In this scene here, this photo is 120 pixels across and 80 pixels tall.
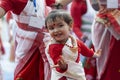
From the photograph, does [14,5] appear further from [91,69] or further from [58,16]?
[91,69]

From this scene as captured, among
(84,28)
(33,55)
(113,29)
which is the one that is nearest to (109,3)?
(113,29)

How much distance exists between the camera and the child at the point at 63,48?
9.81ft

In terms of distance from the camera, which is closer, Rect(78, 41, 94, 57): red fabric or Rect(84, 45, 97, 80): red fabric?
Rect(78, 41, 94, 57): red fabric

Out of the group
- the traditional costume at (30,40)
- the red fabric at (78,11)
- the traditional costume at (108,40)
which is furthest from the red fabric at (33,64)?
the red fabric at (78,11)

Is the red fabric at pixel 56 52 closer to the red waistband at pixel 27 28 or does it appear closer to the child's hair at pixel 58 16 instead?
the child's hair at pixel 58 16

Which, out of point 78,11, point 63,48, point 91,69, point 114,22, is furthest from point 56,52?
point 78,11

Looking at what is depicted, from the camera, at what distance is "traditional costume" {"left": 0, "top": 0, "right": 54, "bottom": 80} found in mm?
3250

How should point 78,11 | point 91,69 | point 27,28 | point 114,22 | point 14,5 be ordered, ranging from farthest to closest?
point 78,11
point 91,69
point 114,22
point 27,28
point 14,5

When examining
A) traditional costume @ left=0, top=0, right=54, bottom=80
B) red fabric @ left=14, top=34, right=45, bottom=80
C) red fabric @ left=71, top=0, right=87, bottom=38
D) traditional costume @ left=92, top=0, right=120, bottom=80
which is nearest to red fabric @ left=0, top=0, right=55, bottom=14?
traditional costume @ left=0, top=0, right=54, bottom=80

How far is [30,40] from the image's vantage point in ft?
11.0

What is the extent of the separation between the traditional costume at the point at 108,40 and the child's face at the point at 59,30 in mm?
627

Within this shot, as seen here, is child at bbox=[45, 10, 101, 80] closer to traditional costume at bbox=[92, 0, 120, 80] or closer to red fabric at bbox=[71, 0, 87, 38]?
traditional costume at bbox=[92, 0, 120, 80]

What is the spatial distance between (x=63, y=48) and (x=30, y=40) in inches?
16.8

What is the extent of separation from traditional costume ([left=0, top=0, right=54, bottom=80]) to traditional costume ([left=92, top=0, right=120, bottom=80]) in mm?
490
